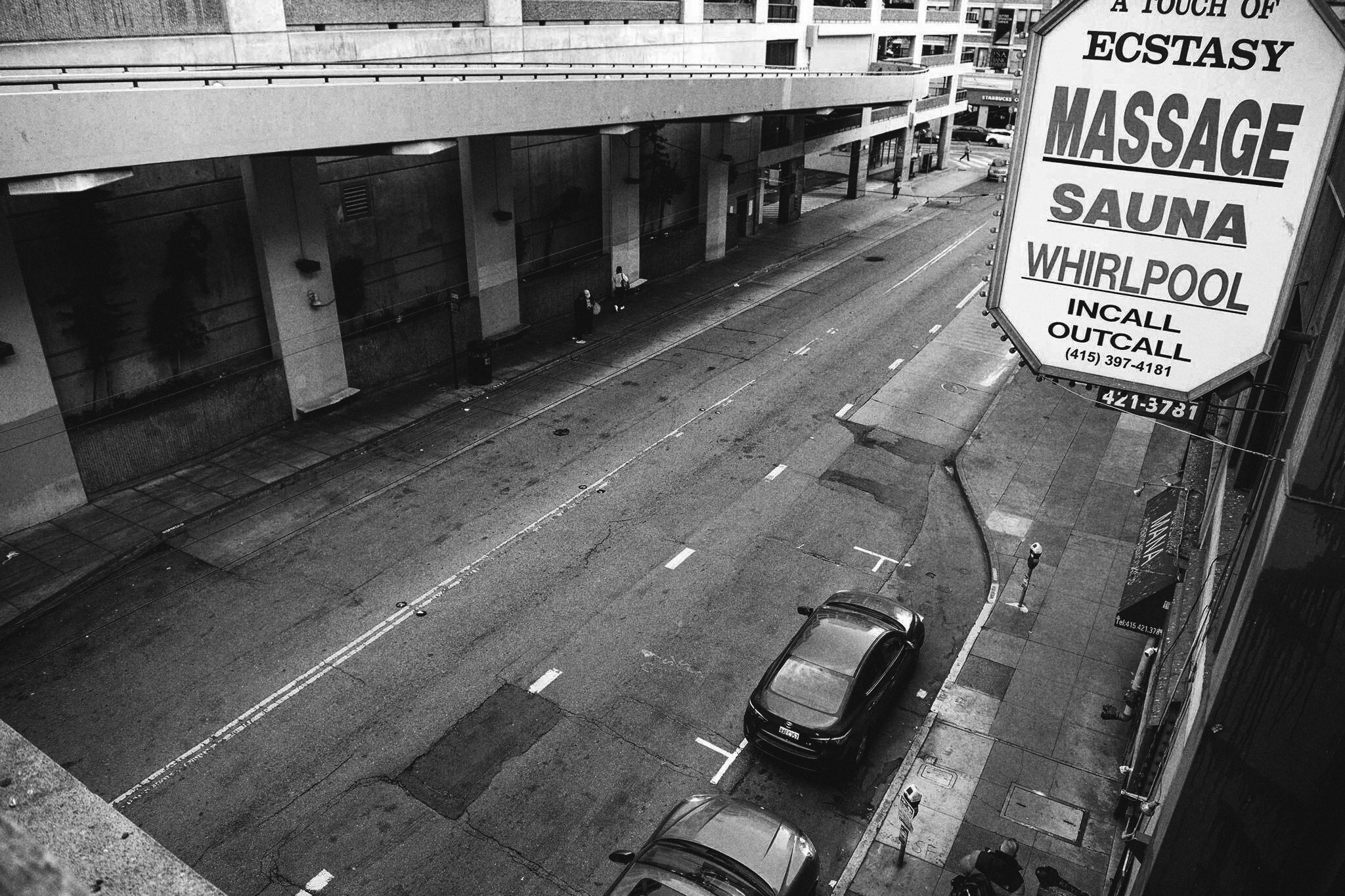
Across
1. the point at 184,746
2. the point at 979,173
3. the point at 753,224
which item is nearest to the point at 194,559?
the point at 184,746

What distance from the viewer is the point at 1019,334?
7.59m

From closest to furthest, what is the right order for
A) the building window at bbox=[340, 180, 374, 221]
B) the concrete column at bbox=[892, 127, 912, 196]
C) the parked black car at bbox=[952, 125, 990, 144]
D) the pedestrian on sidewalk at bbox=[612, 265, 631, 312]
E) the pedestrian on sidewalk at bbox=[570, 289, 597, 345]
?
the building window at bbox=[340, 180, 374, 221] → the pedestrian on sidewalk at bbox=[570, 289, 597, 345] → the pedestrian on sidewalk at bbox=[612, 265, 631, 312] → the concrete column at bbox=[892, 127, 912, 196] → the parked black car at bbox=[952, 125, 990, 144]

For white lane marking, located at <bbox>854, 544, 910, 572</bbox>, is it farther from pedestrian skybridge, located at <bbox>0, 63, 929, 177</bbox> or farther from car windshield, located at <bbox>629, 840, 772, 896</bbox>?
pedestrian skybridge, located at <bbox>0, 63, 929, 177</bbox>

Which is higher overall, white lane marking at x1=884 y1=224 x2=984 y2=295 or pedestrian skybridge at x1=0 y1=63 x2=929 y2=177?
pedestrian skybridge at x1=0 y1=63 x2=929 y2=177

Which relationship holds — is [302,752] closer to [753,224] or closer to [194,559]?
[194,559]

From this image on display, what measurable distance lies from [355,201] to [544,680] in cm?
1383

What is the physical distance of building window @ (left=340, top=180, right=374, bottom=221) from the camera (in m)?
21.6

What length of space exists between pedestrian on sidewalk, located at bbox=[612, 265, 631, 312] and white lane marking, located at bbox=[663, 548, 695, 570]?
1440 centimetres

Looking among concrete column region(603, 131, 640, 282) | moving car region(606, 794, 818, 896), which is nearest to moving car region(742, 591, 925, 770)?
moving car region(606, 794, 818, 896)

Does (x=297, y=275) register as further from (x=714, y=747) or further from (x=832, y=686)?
(x=832, y=686)

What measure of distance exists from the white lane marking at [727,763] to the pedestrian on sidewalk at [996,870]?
2983 millimetres

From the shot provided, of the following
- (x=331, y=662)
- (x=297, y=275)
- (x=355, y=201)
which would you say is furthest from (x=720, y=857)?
(x=355, y=201)

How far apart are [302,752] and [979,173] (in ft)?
190

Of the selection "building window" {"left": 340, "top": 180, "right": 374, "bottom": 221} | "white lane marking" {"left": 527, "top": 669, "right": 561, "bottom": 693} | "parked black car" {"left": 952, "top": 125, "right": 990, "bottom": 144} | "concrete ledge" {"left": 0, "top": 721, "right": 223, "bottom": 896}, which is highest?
"concrete ledge" {"left": 0, "top": 721, "right": 223, "bottom": 896}
